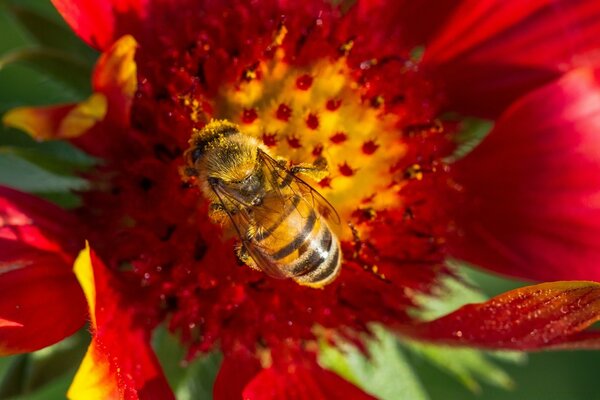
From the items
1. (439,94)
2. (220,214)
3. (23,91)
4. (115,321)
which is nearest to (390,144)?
(439,94)

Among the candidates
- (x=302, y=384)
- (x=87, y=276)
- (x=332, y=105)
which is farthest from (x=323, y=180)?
(x=87, y=276)

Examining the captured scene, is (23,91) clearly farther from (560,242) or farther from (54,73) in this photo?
(560,242)

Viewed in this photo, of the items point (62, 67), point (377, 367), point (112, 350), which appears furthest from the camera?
point (377, 367)

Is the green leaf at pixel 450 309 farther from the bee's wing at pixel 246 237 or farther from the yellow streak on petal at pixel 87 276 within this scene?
the yellow streak on petal at pixel 87 276

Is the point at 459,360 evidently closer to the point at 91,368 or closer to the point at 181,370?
the point at 181,370

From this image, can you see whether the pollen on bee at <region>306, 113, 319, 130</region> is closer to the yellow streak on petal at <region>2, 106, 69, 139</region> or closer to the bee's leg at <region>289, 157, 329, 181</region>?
the bee's leg at <region>289, 157, 329, 181</region>

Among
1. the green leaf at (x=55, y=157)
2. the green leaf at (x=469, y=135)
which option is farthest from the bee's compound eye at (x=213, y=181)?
the green leaf at (x=469, y=135)
